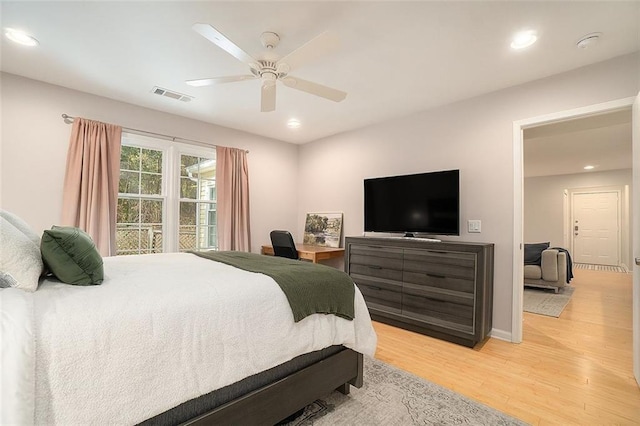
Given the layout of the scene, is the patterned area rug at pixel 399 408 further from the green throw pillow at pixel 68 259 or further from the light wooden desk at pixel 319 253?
the light wooden desk at pixel 319 253

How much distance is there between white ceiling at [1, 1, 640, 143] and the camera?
1.90 metres

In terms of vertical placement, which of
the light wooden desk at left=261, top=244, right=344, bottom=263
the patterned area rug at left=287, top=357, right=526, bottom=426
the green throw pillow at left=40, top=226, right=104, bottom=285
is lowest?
the patterned area rug at left=287, top=357, right=526, bottom=426

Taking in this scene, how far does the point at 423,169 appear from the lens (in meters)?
3.58

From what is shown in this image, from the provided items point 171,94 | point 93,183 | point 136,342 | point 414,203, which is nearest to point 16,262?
point 136,342

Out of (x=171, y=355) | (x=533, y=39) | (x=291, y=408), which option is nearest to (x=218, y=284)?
(x=171, y=355)

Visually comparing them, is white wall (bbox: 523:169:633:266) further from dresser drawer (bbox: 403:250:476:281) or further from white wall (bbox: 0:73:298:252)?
white wall (bbox: 0:73:298:252)

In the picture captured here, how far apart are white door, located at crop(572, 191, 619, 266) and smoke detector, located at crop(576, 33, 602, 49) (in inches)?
292

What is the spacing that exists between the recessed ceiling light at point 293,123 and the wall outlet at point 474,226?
2.47 meters

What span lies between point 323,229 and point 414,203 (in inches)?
65.3

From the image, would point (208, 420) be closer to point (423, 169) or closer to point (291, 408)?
point (291, 408)

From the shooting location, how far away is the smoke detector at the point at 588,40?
83.0 inches

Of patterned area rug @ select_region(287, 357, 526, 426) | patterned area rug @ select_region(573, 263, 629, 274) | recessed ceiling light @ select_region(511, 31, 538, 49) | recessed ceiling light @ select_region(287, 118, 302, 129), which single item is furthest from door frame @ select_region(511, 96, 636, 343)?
patterned area rug @ select_region(573, 263, 629, 274)

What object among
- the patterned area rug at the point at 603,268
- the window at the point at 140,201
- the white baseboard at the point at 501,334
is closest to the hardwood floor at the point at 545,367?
the white baseboard at the point at 501,334

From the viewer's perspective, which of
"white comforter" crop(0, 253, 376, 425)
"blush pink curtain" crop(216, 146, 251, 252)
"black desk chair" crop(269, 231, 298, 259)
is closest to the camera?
"white comforter" crop(0, 253, 376, 425)
